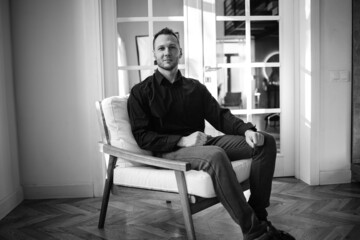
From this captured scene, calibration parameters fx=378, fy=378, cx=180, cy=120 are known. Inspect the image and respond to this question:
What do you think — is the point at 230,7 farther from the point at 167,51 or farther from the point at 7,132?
the point at 7,132

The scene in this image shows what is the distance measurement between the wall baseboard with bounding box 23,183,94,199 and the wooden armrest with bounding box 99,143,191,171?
0.96 metres

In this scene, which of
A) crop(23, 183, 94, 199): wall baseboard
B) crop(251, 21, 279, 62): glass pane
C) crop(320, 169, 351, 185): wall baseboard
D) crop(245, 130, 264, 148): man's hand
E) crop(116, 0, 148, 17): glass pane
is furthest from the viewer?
crop(251, 21, 279, 62): glass pane

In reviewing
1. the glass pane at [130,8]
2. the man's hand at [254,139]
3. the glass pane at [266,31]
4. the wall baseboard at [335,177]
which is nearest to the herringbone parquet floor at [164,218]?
the wall baseboard at [335,177]

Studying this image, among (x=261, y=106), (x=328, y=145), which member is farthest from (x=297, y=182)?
(x=261, y=106)

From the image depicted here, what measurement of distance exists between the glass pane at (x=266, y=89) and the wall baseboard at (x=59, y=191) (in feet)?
5.45

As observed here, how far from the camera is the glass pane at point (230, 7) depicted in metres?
3.34

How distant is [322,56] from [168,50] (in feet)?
5.22

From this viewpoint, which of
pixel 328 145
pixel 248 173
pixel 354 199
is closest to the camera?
pixel 248 173

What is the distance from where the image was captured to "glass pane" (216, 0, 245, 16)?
3.34 metres

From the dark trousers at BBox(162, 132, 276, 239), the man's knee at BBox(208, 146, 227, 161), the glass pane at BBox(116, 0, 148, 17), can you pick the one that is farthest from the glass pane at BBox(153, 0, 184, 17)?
the man's knee at BBox(208, 146, 227, 161)

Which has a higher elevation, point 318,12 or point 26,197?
point 318,12

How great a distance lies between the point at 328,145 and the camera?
10.9 ft

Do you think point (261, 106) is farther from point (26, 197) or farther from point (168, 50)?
point (26, 197)

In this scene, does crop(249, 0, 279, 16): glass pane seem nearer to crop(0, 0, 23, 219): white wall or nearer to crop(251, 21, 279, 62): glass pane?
crop(251, 21, 279, 62): glass pane
